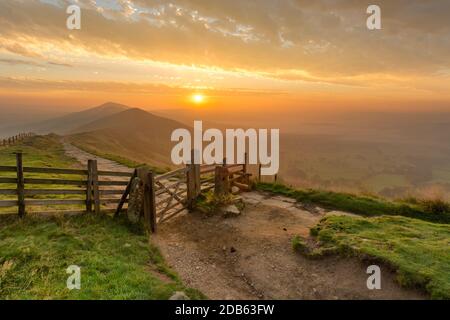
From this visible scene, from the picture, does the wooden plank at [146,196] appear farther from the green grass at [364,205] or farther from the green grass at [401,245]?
the green grass at [364,205]

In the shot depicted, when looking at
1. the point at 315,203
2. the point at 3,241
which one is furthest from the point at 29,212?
the point at 315,203

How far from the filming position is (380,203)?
1398cm

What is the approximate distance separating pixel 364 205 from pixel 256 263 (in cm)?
835

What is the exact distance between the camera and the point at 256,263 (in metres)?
8.16

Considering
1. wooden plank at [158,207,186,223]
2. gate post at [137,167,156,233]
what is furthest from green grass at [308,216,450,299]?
wooden plank at [158,207,186,223]

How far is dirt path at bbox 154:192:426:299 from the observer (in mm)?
6641

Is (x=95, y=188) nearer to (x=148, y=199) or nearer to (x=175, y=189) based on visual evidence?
(x=148, y=199)

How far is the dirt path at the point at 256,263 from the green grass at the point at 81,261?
0.86 metres

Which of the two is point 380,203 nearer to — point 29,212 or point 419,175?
point 29,212

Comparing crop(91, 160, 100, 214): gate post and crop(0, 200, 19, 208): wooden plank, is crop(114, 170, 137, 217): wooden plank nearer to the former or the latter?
crop(91, 160, 100, 214): gate post

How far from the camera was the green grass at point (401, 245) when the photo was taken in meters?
6.40

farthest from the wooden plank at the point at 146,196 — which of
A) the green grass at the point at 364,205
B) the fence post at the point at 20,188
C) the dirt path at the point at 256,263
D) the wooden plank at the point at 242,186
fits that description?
the green grass at the point at 364,205

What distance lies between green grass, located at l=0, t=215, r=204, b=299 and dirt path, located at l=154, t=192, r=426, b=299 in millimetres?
865
